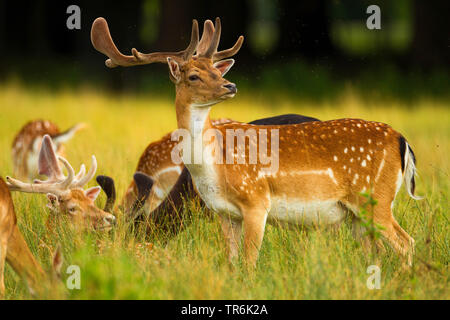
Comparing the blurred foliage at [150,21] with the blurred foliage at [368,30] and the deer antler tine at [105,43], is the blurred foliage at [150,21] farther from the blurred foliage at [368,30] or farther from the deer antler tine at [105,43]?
the deer antler tine at [105,43]

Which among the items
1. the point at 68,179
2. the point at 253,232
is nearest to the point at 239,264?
the point at 253,232

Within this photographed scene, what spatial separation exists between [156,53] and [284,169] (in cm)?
118

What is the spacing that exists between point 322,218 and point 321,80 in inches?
516

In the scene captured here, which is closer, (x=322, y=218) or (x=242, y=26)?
(x=322, y=218)

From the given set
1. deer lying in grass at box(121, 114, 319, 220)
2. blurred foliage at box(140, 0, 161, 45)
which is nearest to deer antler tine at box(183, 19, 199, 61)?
deer lying in grass at box(121, 114, 319, 220)

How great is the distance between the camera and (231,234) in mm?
5367

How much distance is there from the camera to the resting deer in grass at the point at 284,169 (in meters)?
5.07

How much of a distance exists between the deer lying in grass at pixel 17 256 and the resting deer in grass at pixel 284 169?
114cm

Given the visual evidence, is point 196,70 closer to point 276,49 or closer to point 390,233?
point 390,233

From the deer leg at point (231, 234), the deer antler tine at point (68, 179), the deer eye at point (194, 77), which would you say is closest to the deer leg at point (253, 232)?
the deer leg at point (231, 234)

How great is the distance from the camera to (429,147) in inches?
402

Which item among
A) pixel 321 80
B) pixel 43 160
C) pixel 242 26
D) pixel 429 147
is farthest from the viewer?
pixel 242 26
